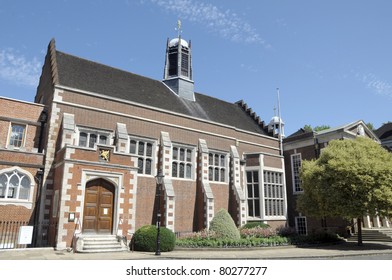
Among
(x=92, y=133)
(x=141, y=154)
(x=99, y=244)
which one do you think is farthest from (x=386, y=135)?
(x=99, y=244)

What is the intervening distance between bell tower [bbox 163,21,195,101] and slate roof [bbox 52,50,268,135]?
79 cm

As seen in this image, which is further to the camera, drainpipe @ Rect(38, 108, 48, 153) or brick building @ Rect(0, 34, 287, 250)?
drainpipe @ Rect(38, 108, 48, 153)

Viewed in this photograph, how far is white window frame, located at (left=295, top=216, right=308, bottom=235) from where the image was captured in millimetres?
29953

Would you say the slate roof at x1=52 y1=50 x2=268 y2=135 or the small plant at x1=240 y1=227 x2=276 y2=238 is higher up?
the slate roof at x1=52 y1=50 x2=268 y2=135

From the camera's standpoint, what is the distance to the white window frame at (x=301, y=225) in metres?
30.0

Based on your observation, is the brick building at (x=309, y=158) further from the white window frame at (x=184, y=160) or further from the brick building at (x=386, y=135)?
the white window frame at (x=184, y=160)

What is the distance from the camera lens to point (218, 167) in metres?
26.7

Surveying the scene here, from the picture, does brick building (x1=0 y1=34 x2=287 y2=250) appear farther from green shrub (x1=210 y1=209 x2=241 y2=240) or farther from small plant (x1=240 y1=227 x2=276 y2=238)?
small plant (x1=240 y1=227 x2=276 y2=238)

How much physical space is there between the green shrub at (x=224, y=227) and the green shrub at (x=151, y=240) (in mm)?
3926

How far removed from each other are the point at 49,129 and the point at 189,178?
422 inches

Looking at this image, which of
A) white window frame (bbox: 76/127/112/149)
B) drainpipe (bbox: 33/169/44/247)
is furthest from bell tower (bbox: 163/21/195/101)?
drainpipe (bbox: 33/169/44/247)

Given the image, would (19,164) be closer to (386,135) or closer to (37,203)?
(37,203)

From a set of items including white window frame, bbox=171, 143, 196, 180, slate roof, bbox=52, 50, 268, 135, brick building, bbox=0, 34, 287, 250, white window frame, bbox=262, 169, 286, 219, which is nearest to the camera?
brick building, bbox=0, 34, 287, 250

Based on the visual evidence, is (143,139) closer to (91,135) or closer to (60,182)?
(91,135)
